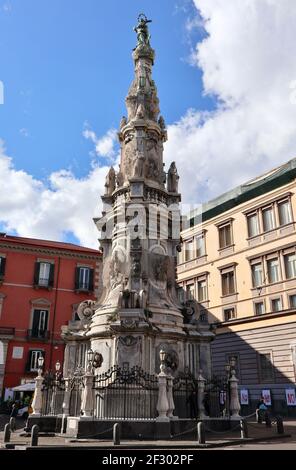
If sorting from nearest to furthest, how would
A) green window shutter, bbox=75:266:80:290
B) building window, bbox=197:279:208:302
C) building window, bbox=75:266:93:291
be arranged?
building window, bbox=197:279:208:302, green window shutter, bbox=75:266:80:290, building window, bbox=75:266:93:291

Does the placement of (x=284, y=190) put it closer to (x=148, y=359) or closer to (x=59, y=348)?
(x=148, y=359)

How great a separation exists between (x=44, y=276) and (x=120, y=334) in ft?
76.2

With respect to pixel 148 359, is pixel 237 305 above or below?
above

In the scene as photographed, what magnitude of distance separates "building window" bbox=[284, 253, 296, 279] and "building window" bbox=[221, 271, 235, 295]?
475cm

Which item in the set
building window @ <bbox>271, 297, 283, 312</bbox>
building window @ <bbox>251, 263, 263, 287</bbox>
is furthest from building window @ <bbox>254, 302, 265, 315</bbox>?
building window @ <bbox>251, 263, 263, 287</bbox>

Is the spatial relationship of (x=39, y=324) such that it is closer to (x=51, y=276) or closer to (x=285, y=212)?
(x=51, y=276)

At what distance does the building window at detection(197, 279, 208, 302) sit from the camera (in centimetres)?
3219

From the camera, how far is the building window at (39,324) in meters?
34.2

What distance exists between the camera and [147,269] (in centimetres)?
1709

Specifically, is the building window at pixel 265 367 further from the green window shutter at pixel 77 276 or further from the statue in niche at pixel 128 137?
the green window shutter at pixel 77 276

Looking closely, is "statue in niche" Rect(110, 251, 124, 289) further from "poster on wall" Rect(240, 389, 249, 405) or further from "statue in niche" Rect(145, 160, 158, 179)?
"poster on wall" Rect(240, 389, 249, 405)

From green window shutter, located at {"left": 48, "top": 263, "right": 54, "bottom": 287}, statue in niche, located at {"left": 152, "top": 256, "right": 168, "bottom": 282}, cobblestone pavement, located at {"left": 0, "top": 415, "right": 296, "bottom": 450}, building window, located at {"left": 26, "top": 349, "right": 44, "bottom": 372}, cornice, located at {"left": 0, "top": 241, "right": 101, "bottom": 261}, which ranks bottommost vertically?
cobblestone pavement, located at {"left": 0, "top": 415, "right": 296, "bottom": 450}

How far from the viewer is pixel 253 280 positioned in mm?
28469

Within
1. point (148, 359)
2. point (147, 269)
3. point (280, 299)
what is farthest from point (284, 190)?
point (148, 359)
